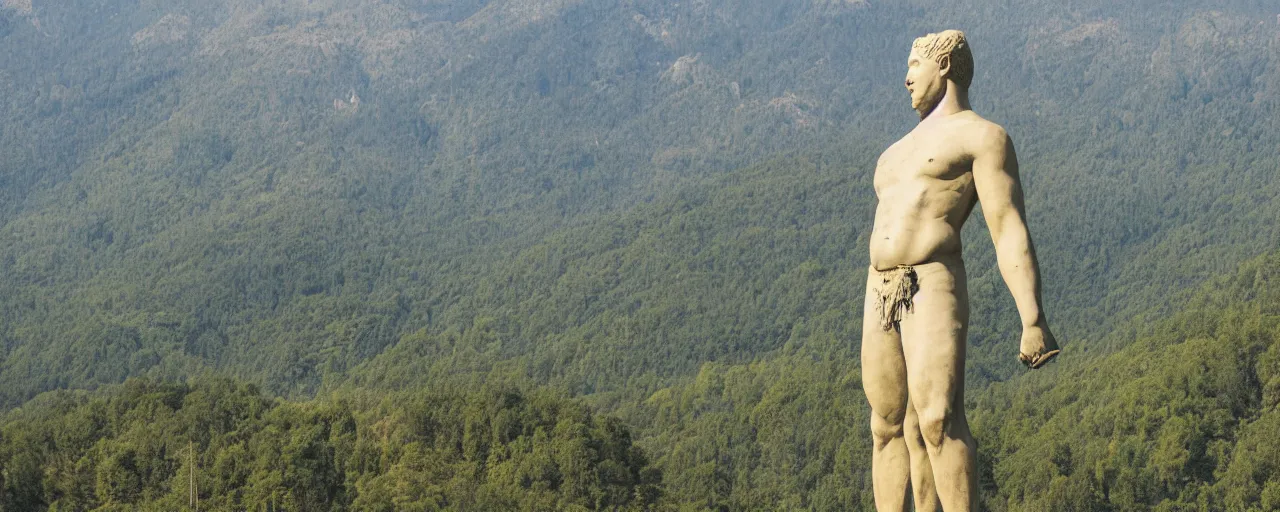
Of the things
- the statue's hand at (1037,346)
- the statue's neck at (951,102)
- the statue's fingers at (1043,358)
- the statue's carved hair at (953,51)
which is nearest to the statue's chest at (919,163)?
the statue's neck at (951,102)

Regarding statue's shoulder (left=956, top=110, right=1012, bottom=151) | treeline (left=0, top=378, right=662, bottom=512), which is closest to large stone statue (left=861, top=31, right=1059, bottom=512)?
statue's shoulder (left=956, top=110, right=1012, bottom=151)

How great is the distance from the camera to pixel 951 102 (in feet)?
39.9

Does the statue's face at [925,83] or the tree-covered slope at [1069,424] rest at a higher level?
the statue's face at [925,83]

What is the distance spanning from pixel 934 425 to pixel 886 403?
0.47m

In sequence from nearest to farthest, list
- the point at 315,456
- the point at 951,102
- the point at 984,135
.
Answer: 1. the point at 984,135
2. the point at 951,102
3. the point at 315,456

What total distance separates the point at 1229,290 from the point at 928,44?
131 meters

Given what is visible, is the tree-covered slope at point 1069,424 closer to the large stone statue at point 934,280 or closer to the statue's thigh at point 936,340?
the large stone statue at point 934,280

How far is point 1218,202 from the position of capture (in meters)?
196

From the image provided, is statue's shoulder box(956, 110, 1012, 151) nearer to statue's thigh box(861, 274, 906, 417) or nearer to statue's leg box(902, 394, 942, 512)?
statue's thigh box(861, 274, 906, 417)

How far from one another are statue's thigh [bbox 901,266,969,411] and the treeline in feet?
163

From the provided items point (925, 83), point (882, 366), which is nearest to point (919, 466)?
point (882, 366)

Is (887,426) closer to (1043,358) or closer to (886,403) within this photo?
(886,403)

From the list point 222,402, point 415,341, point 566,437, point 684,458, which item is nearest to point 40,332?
point 415,341

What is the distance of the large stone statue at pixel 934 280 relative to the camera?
11.6m
